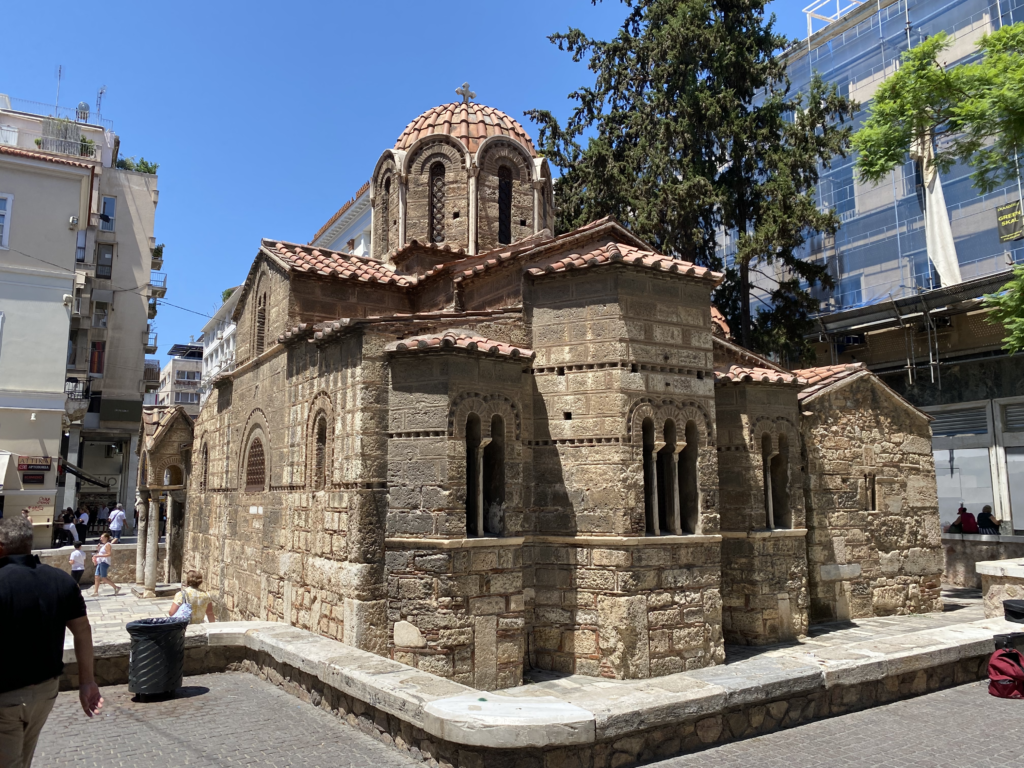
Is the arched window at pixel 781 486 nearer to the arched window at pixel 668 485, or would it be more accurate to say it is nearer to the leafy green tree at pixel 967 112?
the arched window at pixel 668 485

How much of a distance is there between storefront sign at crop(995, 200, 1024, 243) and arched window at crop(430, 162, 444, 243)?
43.1ft

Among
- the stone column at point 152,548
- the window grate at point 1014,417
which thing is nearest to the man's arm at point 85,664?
the stone column at point 152,548

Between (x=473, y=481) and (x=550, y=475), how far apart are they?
988 millimetres

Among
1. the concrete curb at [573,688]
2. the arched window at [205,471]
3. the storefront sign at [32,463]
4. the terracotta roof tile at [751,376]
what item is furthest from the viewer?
the storefront sign at [32,463]

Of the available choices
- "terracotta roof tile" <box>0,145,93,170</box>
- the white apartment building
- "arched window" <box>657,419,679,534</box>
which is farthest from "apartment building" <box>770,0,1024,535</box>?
the white apartment building

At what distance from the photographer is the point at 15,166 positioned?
1988cm

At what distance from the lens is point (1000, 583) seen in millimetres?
10375

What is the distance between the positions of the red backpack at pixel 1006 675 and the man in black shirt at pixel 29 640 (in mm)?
7479

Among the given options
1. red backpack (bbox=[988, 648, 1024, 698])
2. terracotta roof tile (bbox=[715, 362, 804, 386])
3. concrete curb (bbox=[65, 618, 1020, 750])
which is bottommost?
red backpack (bbox=[988, 648, 1024, 698])

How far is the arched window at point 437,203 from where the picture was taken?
13148mm

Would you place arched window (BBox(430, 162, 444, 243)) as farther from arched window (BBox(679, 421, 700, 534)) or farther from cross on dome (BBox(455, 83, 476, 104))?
arched window (BBox(679, 421, 700, 534))

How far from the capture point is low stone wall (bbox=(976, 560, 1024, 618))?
10.1 m

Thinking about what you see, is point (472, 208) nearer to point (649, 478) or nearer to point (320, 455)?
point (320, 455)

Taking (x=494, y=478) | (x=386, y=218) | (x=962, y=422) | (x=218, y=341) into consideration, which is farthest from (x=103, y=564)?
(x=218, y=341)
